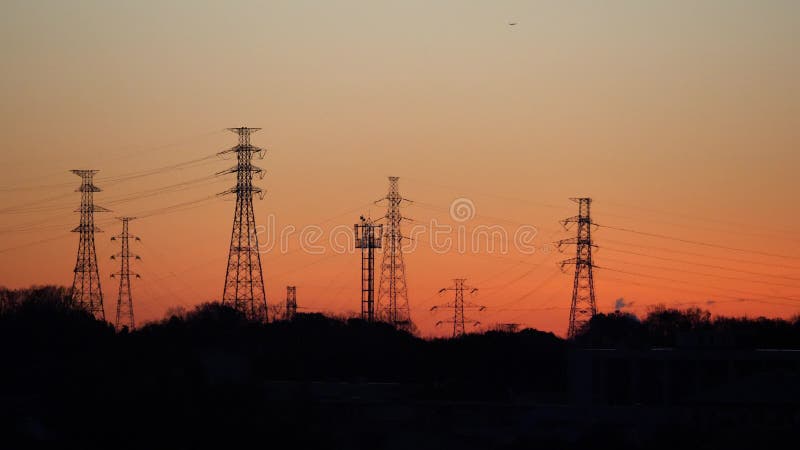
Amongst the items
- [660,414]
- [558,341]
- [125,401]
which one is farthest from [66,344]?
[558,341]

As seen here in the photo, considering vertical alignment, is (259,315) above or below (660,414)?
above

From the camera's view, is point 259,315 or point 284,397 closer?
point 284,397

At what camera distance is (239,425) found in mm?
52156

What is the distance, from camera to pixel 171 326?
81.6m

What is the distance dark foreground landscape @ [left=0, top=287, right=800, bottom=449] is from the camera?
5188 centimetres

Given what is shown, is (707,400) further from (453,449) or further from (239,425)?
(239,425)

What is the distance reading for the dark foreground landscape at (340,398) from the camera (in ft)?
170

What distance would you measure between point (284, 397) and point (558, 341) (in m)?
49.2

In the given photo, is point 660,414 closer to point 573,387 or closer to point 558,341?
point 573,387

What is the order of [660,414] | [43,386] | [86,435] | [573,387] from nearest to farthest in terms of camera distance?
[86,435] < [43,386] < [660,414] < [573,387]

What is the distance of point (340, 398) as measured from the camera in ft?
227

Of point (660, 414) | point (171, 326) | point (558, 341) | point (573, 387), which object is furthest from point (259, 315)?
point (558, 341)

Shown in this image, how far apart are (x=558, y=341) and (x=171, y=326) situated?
38895 mm

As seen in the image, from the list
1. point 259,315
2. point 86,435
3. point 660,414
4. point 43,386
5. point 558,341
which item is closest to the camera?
point 86,435
